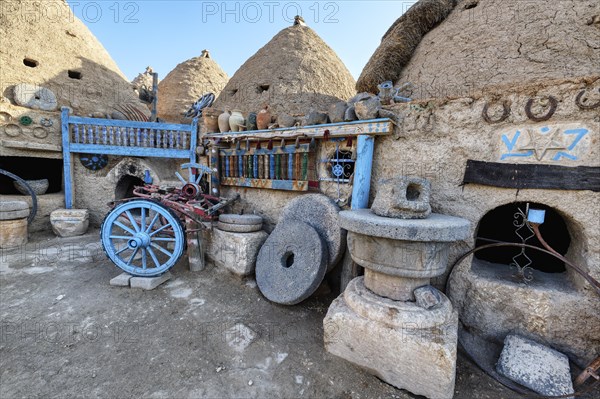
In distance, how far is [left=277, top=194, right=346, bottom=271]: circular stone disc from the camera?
324 centimetres

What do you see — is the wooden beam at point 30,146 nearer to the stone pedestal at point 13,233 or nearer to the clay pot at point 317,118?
the stone pedestal at point 13,233

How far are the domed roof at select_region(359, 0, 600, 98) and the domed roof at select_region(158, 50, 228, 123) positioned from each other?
28.9ft

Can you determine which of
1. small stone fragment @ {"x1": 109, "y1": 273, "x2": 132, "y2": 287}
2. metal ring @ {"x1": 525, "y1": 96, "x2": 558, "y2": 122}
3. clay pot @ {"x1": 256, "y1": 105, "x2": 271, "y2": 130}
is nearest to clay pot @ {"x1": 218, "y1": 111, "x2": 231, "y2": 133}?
clay pot @ {"x1": 256, "y1": 105, "x2": 271, "y2": 130}

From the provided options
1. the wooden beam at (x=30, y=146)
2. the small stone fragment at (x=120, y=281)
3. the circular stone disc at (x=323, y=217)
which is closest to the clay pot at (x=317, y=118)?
the circular stone disc at (x=323, y=217)

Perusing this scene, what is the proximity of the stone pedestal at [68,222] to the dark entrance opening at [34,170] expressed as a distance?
2.41 metres

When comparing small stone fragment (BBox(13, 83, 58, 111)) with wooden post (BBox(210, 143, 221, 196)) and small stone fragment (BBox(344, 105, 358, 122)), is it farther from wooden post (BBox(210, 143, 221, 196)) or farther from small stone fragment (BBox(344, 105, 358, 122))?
small stone fragment (BBox(344, 105, 358, 122))

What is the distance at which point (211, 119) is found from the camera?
→ 508 centimetres

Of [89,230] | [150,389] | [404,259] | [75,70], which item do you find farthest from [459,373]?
[75,70]

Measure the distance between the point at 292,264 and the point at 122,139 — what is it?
18.2ft

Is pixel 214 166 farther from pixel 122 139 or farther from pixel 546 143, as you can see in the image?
pixel 546 143

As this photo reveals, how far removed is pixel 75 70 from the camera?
25.6 feet

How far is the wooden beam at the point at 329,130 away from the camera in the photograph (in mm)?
3062

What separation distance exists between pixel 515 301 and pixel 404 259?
4.59 ft

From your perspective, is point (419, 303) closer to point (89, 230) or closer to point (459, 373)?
point (459, 373)
